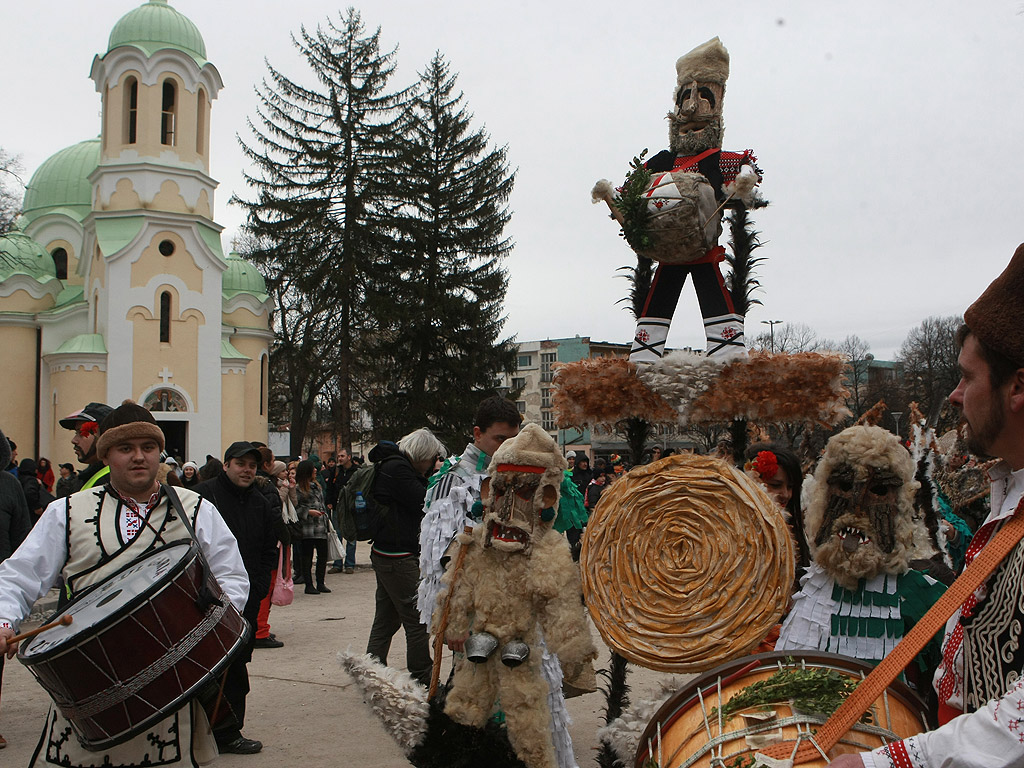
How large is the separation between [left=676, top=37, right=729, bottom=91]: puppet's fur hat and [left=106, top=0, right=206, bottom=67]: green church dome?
102 feet

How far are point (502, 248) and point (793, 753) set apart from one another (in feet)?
96.8

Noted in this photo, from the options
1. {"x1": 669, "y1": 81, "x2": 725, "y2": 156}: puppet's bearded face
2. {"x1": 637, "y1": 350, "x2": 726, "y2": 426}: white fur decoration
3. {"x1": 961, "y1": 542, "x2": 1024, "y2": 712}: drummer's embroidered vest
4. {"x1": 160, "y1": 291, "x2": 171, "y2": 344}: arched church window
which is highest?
{"x1": 160, "y1": 291, "x2": 171, "y2": 344}: arched church window

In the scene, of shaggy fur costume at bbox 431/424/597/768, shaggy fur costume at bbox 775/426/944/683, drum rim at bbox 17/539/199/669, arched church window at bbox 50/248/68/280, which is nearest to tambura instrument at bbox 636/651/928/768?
shaggy fur costume at bbox 775/426/944/683

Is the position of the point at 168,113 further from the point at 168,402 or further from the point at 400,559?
the point at 400,559

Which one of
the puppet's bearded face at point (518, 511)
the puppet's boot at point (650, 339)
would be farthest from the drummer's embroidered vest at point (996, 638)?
the puppet's boot at point (650, 339)

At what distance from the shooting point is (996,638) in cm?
184

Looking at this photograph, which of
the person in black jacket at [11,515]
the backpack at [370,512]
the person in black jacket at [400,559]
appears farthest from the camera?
the backpack at [370,512]

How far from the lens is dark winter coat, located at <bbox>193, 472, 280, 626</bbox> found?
19.6 feet

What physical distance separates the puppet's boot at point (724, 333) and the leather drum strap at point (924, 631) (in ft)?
7.84

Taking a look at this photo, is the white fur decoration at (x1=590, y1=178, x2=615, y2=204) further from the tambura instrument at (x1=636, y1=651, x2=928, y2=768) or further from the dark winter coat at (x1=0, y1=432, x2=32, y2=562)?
the dark winter coat at (x1=0, y1=432, x2=32, y2=562)

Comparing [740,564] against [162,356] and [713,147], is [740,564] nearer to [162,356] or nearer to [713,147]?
[713,147]

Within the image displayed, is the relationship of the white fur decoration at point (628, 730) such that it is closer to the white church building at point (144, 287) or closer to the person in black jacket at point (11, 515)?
the person in black jacket at point (11, 515)

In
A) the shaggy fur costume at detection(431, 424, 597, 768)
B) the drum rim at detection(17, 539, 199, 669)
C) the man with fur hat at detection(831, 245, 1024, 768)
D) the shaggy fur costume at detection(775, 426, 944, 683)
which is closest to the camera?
the man with fur hat at detection(831, 245, 1024, 768)

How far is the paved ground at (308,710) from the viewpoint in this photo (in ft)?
18.3
